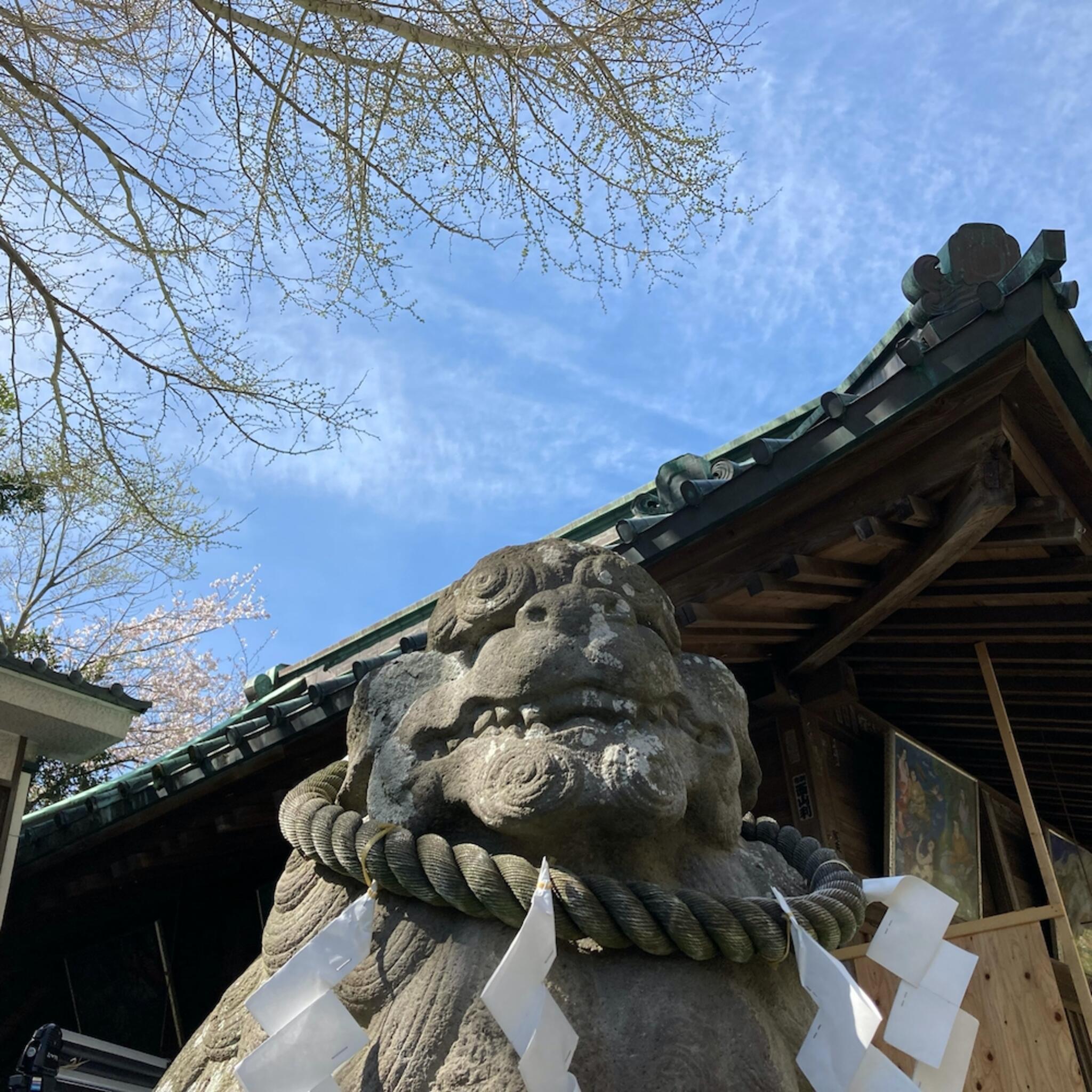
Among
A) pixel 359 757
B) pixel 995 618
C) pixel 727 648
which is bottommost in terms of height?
pixel 359 757

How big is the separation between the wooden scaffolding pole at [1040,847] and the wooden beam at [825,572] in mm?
785

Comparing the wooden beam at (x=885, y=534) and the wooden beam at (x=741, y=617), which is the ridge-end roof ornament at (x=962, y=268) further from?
the wooden beam at (x=741, y=617)

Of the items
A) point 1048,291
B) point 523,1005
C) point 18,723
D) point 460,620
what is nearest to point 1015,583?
point 1048,291

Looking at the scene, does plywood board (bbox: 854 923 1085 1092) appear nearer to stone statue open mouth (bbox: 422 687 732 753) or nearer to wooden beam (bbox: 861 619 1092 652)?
wooden beam (bbox: 861 619 1092 652)

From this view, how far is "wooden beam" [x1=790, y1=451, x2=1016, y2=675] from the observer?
316cm

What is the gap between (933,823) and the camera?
449 cm

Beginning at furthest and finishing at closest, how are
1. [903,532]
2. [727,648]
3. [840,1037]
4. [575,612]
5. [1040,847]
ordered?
[727,648], [1040,847], [903,532], [575,612], [840,1037]

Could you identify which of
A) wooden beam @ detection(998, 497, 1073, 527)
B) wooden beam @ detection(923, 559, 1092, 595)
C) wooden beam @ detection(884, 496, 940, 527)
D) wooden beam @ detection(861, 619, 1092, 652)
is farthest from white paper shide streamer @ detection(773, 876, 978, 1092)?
wooden beam @ detection(861, 619, 1092, 652)

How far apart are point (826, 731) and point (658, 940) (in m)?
2.95

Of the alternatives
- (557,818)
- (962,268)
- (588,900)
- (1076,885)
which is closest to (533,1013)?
(588,900)

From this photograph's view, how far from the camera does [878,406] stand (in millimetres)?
3029

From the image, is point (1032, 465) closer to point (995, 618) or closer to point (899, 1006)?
point (995, 618)

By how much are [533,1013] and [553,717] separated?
0.48 metres

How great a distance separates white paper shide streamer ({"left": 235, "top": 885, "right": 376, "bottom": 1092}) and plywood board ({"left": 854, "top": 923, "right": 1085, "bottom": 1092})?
2514 millimetres
